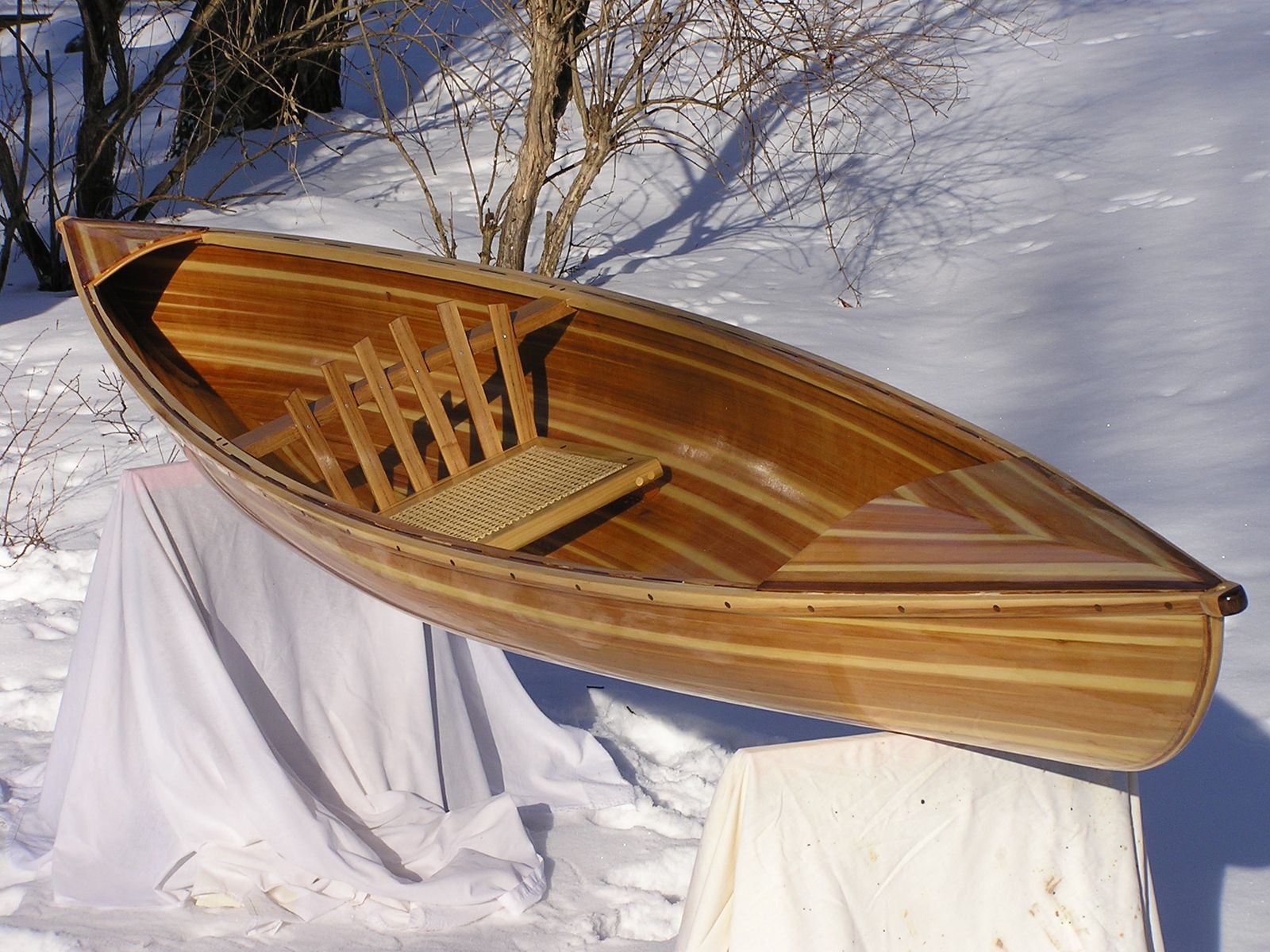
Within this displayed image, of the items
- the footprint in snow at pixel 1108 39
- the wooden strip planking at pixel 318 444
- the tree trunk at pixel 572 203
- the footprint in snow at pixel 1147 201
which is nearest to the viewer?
the wooden strip planking at pixel 318 444

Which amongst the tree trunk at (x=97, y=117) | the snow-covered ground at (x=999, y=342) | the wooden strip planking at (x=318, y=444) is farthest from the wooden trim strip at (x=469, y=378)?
the tree trunk at (x=97, y=117)

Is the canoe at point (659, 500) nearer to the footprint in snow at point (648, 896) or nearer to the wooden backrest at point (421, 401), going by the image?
the wooden backrest at point (421, 401)

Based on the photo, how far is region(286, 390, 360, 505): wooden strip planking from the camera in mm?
2580

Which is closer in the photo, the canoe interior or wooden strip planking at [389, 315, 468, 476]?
the canoe interior

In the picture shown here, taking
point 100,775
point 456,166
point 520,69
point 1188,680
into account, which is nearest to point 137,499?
point 100,775

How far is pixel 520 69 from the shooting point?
28.1 feet

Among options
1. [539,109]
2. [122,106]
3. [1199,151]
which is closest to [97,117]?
[122,106]

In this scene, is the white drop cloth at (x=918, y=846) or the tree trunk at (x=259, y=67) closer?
the white drop cloth at (x=918, y=846)

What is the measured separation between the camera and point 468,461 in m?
2.94

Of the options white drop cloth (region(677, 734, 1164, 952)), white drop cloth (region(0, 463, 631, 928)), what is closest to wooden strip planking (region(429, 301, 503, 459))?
white drop cloth (region(0, 463, 631, 928))

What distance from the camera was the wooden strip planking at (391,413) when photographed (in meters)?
2.65

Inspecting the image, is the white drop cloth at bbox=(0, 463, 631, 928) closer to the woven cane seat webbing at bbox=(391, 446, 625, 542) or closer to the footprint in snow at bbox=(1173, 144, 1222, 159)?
the woven cane seat webbing at bbox=(391, 446, 625, 542)

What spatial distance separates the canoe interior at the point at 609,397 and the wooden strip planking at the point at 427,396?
0.22 m

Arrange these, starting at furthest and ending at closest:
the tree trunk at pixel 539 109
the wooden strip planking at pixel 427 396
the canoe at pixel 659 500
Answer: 1. the tree trunk at pixel 539 109
2. the wooden strip planking at pixel 427 396
3. the canoe at pixel 659 500
